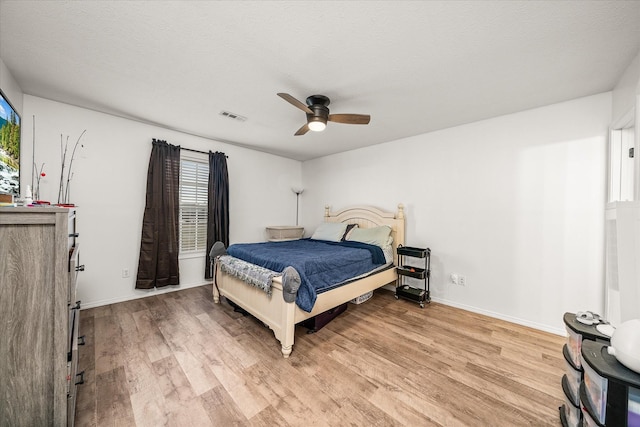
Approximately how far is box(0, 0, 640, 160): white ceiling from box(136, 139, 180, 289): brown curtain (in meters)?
0.78

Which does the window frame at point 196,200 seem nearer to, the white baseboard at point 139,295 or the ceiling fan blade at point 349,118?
the white baseboard at point 139,295

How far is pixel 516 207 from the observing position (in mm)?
2789

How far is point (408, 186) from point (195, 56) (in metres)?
3.13

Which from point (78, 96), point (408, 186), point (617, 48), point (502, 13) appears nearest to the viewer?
point (502, 13)

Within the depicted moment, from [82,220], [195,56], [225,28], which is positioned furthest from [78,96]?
[225,28]

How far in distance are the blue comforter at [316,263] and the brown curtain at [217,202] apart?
0.98 meters

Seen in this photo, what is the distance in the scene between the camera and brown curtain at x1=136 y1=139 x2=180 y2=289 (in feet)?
10.8

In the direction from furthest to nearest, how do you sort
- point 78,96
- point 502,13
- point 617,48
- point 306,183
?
point 306,183
point 78,96
point 617,48
point 502,13

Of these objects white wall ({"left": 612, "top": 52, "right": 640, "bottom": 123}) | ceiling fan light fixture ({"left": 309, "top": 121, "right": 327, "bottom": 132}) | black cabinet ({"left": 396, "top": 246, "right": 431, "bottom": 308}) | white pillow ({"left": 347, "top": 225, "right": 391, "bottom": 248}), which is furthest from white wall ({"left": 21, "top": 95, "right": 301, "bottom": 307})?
white wall ({"left": 612, "top": 52, "right": 640, "bottom": 123})

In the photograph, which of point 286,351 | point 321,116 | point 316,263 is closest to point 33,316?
point 286,351

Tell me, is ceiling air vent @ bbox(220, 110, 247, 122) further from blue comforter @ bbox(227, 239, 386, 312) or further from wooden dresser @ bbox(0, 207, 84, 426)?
wooden dresser @ bbox(0, 207, 84, 426)

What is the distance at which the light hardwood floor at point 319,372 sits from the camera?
4.85 feet

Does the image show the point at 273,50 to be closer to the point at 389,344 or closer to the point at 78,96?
the point at 78,96

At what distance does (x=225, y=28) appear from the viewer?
5.18ft
